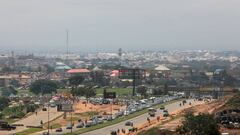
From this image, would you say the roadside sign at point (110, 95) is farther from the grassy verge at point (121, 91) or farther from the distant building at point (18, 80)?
the distant building at point (18, 80)

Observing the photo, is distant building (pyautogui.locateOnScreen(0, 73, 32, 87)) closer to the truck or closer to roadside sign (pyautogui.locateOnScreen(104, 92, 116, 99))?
roadside sign (pyautogui.locateOnScreen(104, 92, 116, 99))

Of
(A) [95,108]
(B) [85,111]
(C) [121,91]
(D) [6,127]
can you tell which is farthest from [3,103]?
(C) [121,91]

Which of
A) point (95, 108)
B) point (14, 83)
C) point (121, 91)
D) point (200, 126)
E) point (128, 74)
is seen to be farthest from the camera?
point (14, 83)

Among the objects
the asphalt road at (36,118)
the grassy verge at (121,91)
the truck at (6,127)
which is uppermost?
the truck at (6,127)

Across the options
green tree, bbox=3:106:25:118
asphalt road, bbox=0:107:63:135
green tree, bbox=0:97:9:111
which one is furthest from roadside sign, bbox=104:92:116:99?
green tree, bbox=0:97:9:111

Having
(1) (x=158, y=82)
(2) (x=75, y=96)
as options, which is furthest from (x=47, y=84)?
(1) (x=158, y=82)

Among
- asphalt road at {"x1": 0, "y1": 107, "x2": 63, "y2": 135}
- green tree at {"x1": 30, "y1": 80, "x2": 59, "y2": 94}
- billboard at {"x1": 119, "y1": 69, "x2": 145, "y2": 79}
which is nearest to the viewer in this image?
asphalt road at {"x1": 0, "y1": 107, "x2": 63, "y2": 135}

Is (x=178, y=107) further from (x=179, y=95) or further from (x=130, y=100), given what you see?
(x=179, y=95)

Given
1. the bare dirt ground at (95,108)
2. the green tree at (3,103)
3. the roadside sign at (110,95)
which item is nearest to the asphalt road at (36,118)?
the bare dirt ground at (95,108)

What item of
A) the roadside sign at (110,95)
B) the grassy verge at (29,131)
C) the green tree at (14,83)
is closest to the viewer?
the grassy verge at (29,131)

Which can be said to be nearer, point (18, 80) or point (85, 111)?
point (85, 111)

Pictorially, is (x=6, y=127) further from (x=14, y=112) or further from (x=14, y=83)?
(x=14, y=83)
